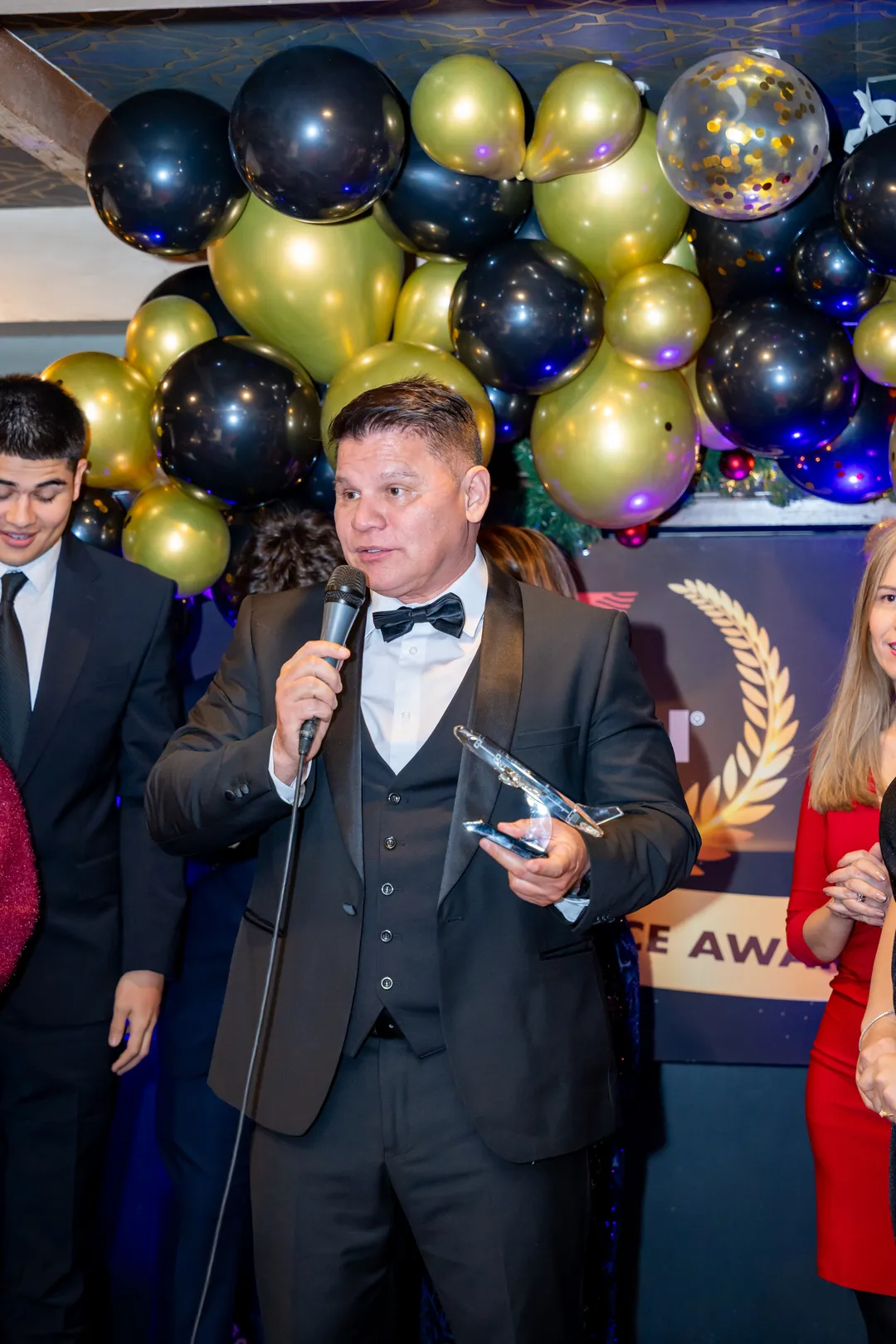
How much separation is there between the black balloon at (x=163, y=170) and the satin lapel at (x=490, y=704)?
1.23 m

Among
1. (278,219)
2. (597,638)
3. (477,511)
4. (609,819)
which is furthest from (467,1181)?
(278,219)

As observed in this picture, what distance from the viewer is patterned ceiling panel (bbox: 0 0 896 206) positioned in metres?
2.59

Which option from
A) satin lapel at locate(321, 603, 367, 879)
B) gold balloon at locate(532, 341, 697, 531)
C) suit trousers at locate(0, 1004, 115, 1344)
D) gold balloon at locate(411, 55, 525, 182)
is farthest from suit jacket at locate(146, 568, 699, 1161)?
gold balloon at locate(411, 55, 525, 182)

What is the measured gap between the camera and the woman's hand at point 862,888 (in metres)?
1.87

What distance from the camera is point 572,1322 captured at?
1812 millimetres

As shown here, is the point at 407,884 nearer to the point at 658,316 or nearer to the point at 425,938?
the point at 425,938

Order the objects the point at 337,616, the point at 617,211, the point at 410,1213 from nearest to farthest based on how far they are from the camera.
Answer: the point at 337,616 < the point at 410,1213 < the point at 617,211

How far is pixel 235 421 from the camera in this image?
2.67 metres

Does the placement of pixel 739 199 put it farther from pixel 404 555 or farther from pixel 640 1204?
pixel 640 1204

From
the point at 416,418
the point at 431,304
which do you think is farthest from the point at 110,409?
the point at 416,418

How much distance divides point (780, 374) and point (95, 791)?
1.57 m

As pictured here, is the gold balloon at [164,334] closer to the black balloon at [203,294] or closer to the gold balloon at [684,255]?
the black balloon at [203,294]

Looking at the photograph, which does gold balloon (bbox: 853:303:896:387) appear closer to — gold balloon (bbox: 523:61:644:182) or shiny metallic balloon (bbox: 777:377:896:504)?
shiny metallic balloon (bbox: 777:377:896:504)

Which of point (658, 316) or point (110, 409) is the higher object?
point (658, 316)
